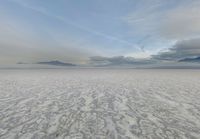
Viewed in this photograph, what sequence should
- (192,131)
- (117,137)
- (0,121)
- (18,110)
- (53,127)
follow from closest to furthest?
1. (117,137)
2. (192,131)
3. (53,127)
4. (0,121)
5. (18,110)

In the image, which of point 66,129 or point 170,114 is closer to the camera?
point 66,129

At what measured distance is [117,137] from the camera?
4.09 m

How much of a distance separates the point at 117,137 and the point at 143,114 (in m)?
2.17

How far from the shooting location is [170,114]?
5.82 m

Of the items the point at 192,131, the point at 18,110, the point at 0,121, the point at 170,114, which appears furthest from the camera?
the point at 18,110

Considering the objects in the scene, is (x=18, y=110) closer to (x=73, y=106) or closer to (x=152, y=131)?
(x=73, y=106)

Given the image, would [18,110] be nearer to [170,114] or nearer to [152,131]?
[152,131]

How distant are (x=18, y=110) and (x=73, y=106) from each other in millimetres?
2372

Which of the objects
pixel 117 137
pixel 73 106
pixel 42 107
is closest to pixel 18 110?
pixel 42 107

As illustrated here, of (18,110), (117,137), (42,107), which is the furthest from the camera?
(42,107)

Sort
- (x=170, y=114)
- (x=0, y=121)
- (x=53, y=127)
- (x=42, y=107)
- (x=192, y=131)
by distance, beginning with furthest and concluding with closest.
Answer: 1. (x=42, y=107)
2. (x=170, y=114)
3. (x=0, y=121)
4. (x=53, y=127)
5. (x=192, y=131)

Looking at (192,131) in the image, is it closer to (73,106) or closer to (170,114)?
(170,114)

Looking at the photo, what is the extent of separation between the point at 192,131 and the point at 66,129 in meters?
3.89

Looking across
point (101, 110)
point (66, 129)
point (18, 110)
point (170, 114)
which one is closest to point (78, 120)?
point (66, 129)
